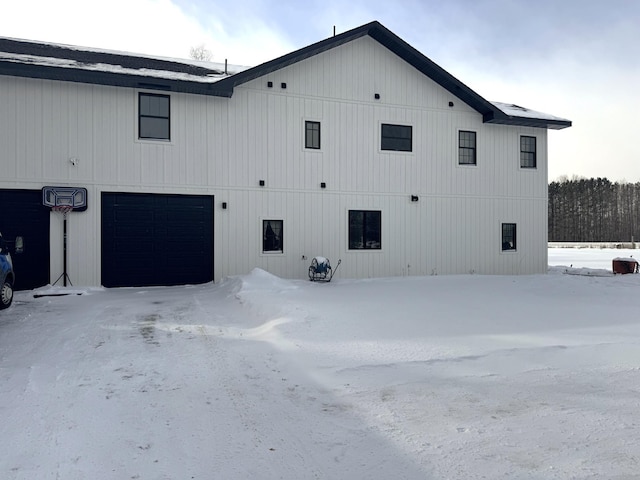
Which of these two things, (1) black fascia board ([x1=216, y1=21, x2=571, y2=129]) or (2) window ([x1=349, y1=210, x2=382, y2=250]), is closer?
(1) black fascia board ([x1=216, y1=21, x2=571, y2=129])

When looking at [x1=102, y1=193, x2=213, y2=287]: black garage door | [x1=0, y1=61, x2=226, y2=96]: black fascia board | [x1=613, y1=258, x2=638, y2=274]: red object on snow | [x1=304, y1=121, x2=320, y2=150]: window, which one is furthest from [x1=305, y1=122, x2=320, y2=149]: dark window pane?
[x1=613, y1=258, x2=638, y2=274]: red object on snow

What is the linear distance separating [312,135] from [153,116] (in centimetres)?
495

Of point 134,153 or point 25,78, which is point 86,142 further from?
point 25,78

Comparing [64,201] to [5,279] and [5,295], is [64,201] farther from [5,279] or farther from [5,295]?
[5,295]

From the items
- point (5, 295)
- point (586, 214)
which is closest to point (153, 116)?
point (5, 295)

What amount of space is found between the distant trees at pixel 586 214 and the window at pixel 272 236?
204 ft

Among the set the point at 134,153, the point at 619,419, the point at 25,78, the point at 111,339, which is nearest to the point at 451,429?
the point at 619,419

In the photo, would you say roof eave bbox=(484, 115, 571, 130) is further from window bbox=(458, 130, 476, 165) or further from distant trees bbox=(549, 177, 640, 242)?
distant trees bbox=(549, 177, 640, 242)

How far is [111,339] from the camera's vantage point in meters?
7.34

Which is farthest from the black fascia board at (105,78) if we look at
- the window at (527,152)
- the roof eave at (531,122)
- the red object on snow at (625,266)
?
the red object on snow at (625,266)

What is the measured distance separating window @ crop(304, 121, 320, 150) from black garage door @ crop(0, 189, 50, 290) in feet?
25.9

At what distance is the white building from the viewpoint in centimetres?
1323

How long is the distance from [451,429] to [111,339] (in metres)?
5.44

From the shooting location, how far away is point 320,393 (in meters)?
4.95
